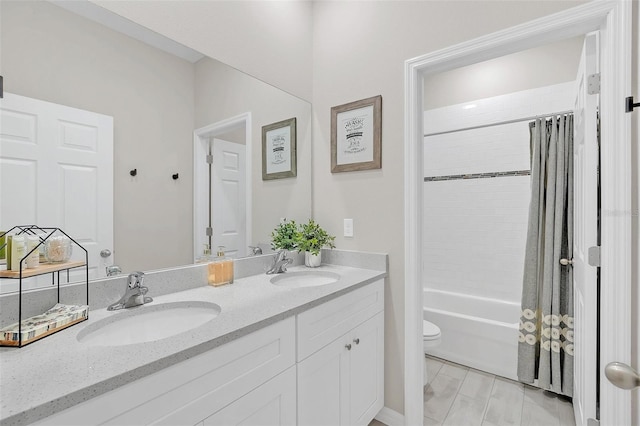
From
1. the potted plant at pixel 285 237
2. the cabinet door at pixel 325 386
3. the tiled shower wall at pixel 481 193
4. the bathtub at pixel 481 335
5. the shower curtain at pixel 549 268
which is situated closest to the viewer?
the cabinet door at pixel 325 386

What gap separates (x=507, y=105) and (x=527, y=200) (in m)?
0.84

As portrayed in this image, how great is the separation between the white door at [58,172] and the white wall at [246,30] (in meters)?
0.48

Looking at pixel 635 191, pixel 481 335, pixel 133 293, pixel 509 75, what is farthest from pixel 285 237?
pixel 509 75

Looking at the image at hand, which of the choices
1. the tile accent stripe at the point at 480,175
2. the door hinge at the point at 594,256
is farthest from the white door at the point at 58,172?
the tile accent stripe at the point at 480,175

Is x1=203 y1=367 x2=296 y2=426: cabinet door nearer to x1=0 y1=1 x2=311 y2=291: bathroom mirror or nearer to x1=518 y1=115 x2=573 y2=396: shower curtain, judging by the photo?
x1=0 y1=1 x2=311 y2=291: bathroom mirror

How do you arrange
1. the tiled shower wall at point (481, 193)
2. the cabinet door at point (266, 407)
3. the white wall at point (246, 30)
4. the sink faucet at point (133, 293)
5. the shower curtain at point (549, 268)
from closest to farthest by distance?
1. the cabinet door at point (266, 407)
2. the sink faucet at point (133, 293)
3. the white wall at point (246, 30)
4. the shower curtain at point (549, 268)
5. the tiled shower wall at point (481, 193)

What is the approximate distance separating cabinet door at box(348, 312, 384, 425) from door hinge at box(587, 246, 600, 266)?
98 cm

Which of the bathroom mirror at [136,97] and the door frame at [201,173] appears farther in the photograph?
the door frame at [201,173]

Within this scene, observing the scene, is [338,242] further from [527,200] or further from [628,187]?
[527,200]

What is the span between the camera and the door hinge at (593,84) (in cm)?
132

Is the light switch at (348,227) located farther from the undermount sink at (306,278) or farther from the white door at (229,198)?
the white door at (229,198)

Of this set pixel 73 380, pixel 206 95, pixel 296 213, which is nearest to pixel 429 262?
pixel 296 213

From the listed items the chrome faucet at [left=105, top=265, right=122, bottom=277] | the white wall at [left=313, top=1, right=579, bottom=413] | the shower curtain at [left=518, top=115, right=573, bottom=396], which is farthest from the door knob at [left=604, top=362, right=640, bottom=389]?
the shower curtain at [left=518, top=115, right=573, bottom=396]

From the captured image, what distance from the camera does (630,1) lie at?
1.18 meters
